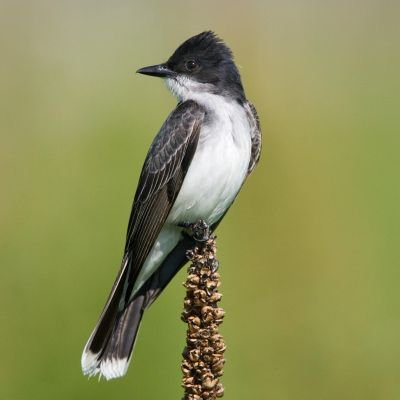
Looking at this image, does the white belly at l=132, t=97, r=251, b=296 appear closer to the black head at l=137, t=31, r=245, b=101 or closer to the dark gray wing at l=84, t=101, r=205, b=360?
the dark gray wing at l=84, t=101, r=205, b=360

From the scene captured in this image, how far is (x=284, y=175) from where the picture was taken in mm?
7961

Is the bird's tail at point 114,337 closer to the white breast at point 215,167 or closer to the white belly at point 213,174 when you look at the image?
the white belly at point 213,174

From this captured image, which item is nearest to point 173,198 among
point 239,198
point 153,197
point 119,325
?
point 153,197

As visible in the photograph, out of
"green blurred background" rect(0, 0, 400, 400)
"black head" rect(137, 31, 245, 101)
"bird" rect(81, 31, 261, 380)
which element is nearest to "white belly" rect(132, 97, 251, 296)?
"bird" rect(81, 31, 261, 380)

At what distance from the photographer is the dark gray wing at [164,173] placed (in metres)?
6.04

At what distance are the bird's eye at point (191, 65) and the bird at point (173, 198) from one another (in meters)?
0.22

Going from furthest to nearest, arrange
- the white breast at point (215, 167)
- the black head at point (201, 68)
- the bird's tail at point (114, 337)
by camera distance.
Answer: the black head at point (201, 68), the white breast at point (215, 167), the bird's tail at point (114, 337)

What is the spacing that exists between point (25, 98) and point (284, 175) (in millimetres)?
1957

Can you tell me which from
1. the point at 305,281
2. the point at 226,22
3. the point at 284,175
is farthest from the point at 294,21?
the point at 305,281

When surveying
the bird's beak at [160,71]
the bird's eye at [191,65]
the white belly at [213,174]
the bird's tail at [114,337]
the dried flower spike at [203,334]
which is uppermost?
the bird's eye at [191,65]

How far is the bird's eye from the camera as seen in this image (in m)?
6.61

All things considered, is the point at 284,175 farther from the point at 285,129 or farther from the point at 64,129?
the point at 64,129

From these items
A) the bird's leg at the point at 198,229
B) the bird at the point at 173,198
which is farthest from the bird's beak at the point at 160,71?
the bird's leg at the point at 198,229

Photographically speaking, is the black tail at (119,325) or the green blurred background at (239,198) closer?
the black tail at (119,325)
